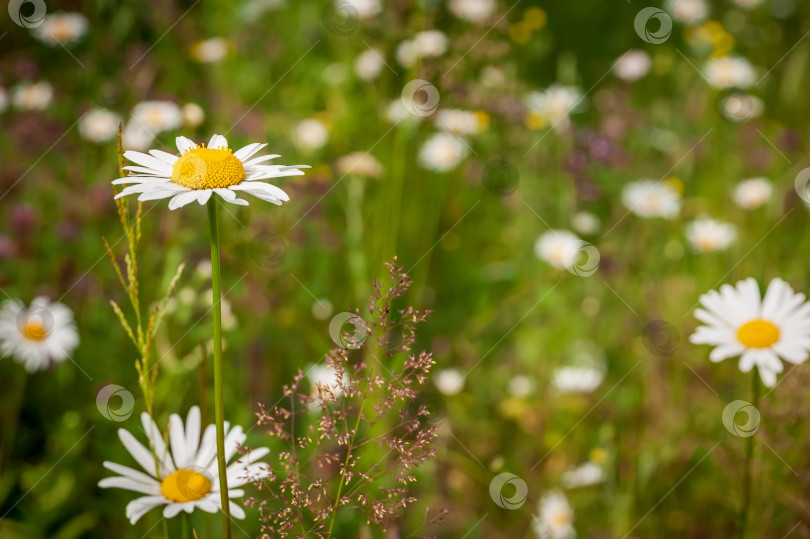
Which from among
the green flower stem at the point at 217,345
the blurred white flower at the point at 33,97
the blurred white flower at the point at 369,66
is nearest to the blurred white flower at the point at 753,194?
the blurred white flower at the point at 369,66

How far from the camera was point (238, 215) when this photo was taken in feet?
6.24

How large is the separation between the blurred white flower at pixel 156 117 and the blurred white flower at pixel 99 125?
0.24m

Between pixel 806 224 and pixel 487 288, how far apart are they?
1.39 metres

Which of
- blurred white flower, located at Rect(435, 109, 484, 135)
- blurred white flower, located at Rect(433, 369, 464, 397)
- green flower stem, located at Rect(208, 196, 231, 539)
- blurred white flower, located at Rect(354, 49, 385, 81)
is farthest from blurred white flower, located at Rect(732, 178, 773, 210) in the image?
green flower stem, located at Rect(208, 196, 231, 539)

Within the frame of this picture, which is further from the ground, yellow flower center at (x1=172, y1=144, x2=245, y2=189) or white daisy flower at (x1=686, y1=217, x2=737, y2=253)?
white daisy flower at (x1=686, y1=217, x2=737, y2=253)

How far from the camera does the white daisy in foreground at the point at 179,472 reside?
0.87 m

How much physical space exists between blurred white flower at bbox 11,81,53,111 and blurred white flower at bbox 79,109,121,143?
147 millimetres

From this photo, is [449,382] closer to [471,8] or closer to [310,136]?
[310,136]

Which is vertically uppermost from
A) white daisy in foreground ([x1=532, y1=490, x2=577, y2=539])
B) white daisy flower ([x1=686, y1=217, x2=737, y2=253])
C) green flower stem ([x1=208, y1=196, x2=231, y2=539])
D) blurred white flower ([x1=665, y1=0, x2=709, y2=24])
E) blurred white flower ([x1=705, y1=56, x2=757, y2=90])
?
blurred white flower ([x1=665, y1=0, x2=709, y2=24])

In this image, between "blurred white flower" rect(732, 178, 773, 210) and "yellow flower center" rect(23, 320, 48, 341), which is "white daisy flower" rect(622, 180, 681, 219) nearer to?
"blurred white flower" rect(732, 178, 773, 210)

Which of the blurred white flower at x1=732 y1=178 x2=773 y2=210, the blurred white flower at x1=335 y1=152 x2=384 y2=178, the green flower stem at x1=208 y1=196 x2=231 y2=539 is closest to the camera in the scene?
the green flower stem at x1=208 y1=196 x2=231 y2=539

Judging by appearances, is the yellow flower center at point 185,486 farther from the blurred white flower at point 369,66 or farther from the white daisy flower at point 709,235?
the blurred white flower at point 369,66

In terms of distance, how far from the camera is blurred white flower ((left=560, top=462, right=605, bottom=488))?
5.86 ft

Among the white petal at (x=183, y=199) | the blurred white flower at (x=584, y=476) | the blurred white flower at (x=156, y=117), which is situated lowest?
Result: the blurred white flower at (x=584, y=476)
